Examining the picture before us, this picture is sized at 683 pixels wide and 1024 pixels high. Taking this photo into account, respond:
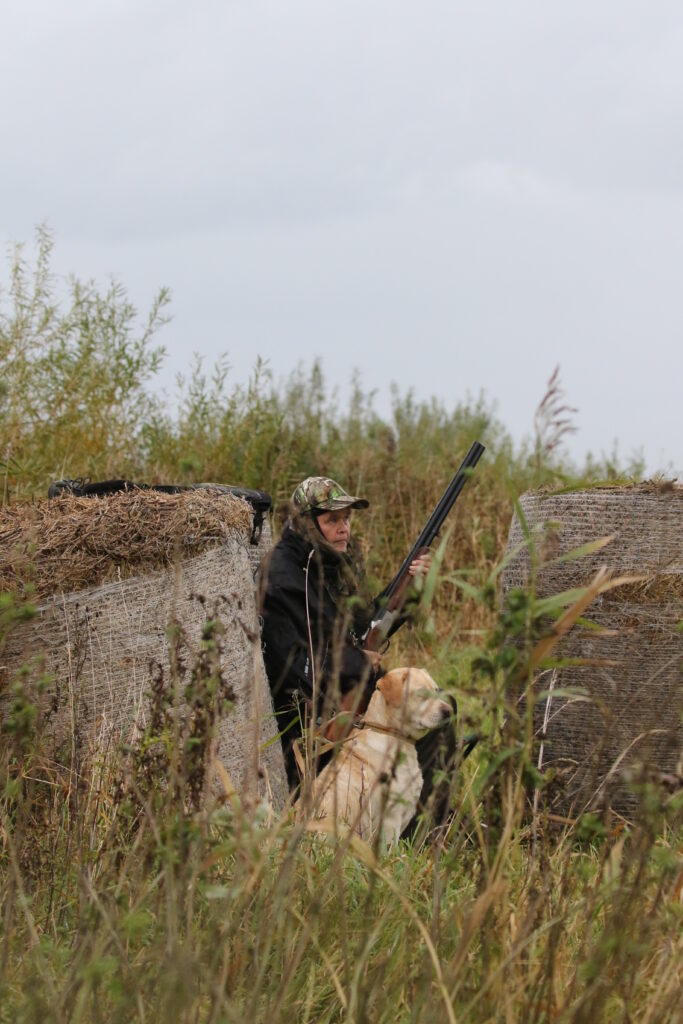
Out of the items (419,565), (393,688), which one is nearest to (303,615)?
(393,688)

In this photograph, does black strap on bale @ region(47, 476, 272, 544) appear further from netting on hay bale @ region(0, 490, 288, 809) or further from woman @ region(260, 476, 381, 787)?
netting on hay bale @ region(0, 490, 288, 809)

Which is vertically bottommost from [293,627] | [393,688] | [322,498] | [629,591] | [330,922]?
[330,922]

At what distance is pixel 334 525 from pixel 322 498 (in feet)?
0.60

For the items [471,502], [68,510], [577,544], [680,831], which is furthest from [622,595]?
[471,502]

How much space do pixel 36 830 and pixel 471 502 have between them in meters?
6.64

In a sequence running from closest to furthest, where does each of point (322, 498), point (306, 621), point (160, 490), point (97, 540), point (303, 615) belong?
point (97, 540) → point (160, 490) → point (306, 621) → point (303, 615) → point (322, 498)

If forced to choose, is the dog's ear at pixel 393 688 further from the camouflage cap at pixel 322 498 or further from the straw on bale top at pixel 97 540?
the straw on bale top at pixel 97 540

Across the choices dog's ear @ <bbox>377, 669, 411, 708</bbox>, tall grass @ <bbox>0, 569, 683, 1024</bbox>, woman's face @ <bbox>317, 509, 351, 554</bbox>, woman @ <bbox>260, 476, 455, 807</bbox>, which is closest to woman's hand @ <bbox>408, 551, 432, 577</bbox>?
woman @ <bbox>260, 476, 455, 807</bbox>

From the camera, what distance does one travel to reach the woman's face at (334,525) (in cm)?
550

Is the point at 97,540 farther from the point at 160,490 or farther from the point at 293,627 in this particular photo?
the point at 293,627

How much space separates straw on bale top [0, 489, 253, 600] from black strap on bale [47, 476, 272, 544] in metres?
0.18

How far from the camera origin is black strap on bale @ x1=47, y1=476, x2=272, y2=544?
15.0 ft

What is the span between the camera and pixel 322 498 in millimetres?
5414

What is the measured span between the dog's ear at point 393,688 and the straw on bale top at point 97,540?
1142 millimetres
